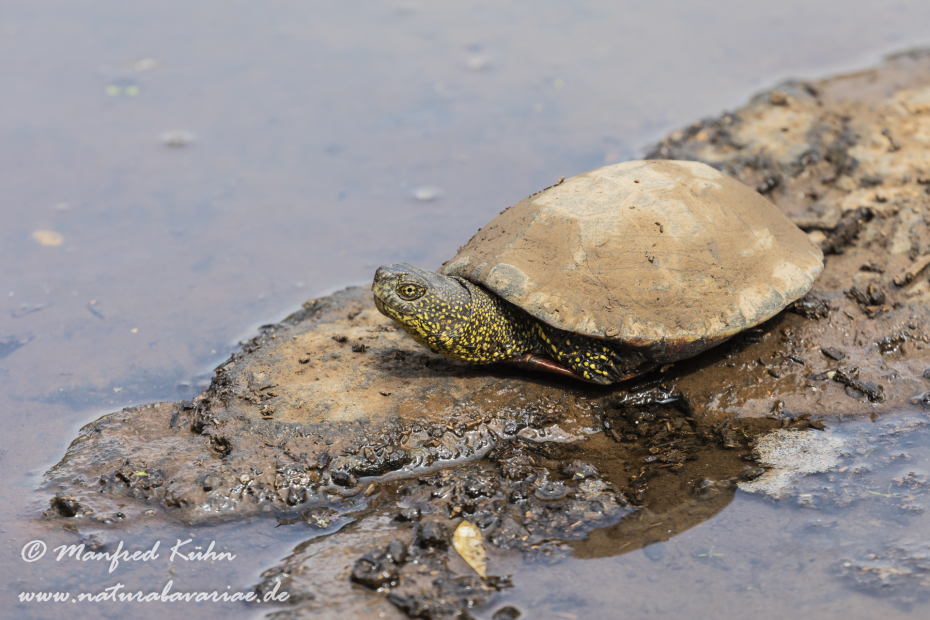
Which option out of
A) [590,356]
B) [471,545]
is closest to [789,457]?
[590,356]

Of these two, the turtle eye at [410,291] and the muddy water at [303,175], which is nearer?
the muddy water at [303,175]

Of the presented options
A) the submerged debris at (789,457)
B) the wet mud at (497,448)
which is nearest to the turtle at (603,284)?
the wet mud at (497,448)

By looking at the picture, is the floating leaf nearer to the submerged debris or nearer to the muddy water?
the muddy water

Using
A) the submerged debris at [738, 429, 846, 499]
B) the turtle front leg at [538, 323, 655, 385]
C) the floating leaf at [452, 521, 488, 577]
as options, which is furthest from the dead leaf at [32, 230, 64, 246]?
the submerged debris at [738, 429, 846, 499]

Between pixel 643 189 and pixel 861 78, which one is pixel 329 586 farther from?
pixel 861 78

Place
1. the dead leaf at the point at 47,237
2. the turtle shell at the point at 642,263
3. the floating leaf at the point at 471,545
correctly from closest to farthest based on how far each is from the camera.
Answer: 1. the floating leaf at the point at 471,545
2. the turtle shell at the point at 642,263
3. the dead leaf at the point at 47,237

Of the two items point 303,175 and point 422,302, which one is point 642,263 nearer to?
point 422,302

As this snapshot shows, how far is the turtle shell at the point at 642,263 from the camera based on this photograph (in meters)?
4.25

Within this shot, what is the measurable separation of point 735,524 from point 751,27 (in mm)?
8381

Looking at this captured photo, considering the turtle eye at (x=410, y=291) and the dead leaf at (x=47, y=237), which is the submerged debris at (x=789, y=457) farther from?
the dead leaf at (x=47, y=237)

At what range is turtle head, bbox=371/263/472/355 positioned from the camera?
4.26 meters

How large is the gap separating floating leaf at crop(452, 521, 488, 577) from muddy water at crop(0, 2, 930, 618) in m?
0.20

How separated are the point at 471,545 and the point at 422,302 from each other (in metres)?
1.44

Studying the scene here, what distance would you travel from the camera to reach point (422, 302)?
4.27m
